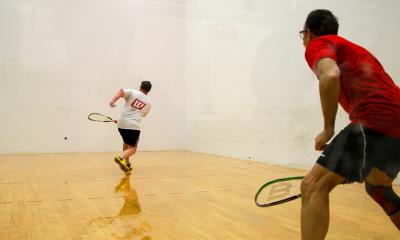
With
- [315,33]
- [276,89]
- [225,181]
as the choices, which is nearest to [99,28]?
[276,89]

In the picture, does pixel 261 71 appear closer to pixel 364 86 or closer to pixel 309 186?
pixel 364 86

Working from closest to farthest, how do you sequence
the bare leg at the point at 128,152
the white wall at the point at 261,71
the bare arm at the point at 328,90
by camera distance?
the bare arm at the point at 328,90
the white wall at the point at 261,71
the bare leg at the point at 128,152

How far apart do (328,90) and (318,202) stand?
12.2 inches

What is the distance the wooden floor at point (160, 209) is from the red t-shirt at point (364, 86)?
0.75 meters

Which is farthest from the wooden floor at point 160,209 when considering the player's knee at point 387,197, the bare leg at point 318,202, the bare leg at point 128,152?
the bare leg at point 318,202

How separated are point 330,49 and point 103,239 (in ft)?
3.79

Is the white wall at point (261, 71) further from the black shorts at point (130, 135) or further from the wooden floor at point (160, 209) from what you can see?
the black shorts at point (130, 135)

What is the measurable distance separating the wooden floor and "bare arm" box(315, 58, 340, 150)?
775mm

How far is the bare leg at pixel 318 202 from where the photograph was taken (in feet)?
3.99

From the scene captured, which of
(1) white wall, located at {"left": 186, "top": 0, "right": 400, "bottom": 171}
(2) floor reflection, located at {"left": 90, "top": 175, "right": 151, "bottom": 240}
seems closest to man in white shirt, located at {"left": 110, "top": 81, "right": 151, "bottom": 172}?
(1) white wall, located at {"left": 186, "top": 0, "right": 400, "bottom": 171}

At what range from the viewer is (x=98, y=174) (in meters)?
4.06

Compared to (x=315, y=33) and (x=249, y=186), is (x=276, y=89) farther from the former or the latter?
(x=315, y=33)

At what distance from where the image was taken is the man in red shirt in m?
1.21

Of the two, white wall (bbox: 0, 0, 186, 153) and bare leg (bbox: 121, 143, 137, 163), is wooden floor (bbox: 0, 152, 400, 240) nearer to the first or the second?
bare leg (bbox: 121, 143, 137, 163)
